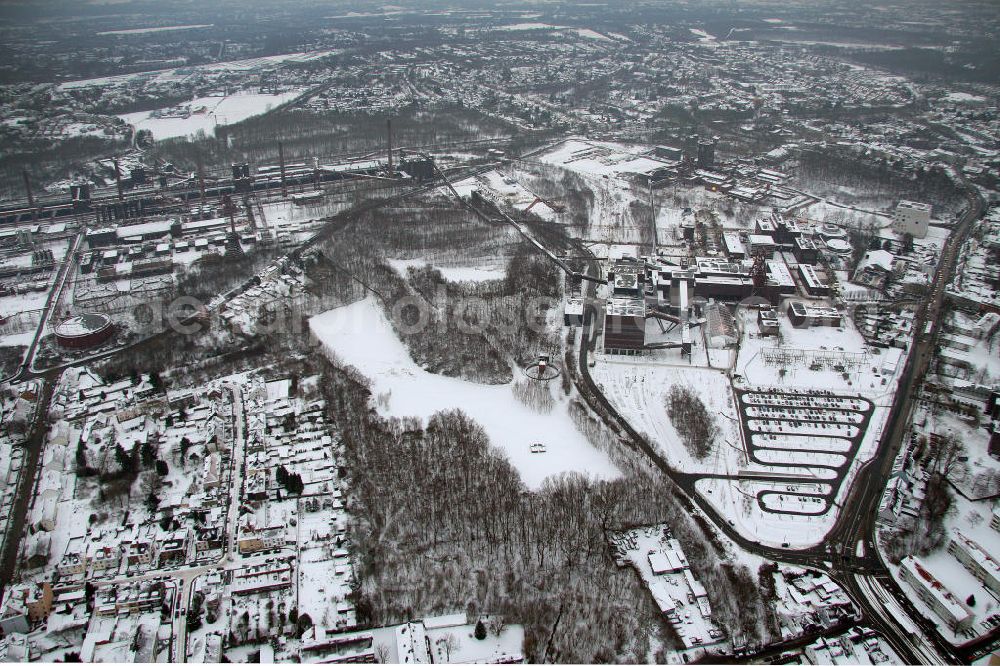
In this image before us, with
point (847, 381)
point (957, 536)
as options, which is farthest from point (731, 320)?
point (957, 536)

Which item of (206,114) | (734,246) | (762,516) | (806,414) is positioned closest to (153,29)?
(206,114)

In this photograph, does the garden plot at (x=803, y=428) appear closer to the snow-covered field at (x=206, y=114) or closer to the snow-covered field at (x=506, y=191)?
the snow-covered field at (x=506, y=191)

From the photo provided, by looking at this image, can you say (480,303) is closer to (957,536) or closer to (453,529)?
(453,529)

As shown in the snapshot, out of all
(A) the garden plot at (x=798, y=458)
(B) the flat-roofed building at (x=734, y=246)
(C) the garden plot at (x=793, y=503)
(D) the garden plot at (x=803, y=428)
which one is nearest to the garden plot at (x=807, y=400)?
(D) the garden plot at (x=803, y=428)

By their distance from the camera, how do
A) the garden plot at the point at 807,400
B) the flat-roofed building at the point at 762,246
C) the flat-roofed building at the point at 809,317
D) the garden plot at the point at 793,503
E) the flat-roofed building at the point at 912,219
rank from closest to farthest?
the garden plot at the point at 793,503, the garden plot at the point at 807,400, the flat-roofed building at the point at 809,317, the flat-roofed building at the point at 762,246, the flat-roofed building at the point at 912,219

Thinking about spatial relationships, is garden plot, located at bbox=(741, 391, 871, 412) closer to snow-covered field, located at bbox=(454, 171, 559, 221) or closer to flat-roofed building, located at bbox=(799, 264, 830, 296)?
flat-roofed building, located at bbox=(799, 264, 830, 296)

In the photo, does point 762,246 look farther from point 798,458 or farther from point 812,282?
point 798,458

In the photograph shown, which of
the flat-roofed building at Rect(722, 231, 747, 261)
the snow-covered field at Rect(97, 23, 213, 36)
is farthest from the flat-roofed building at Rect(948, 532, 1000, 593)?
the snow-covered field at Rect(97, 23, 213, 36)
